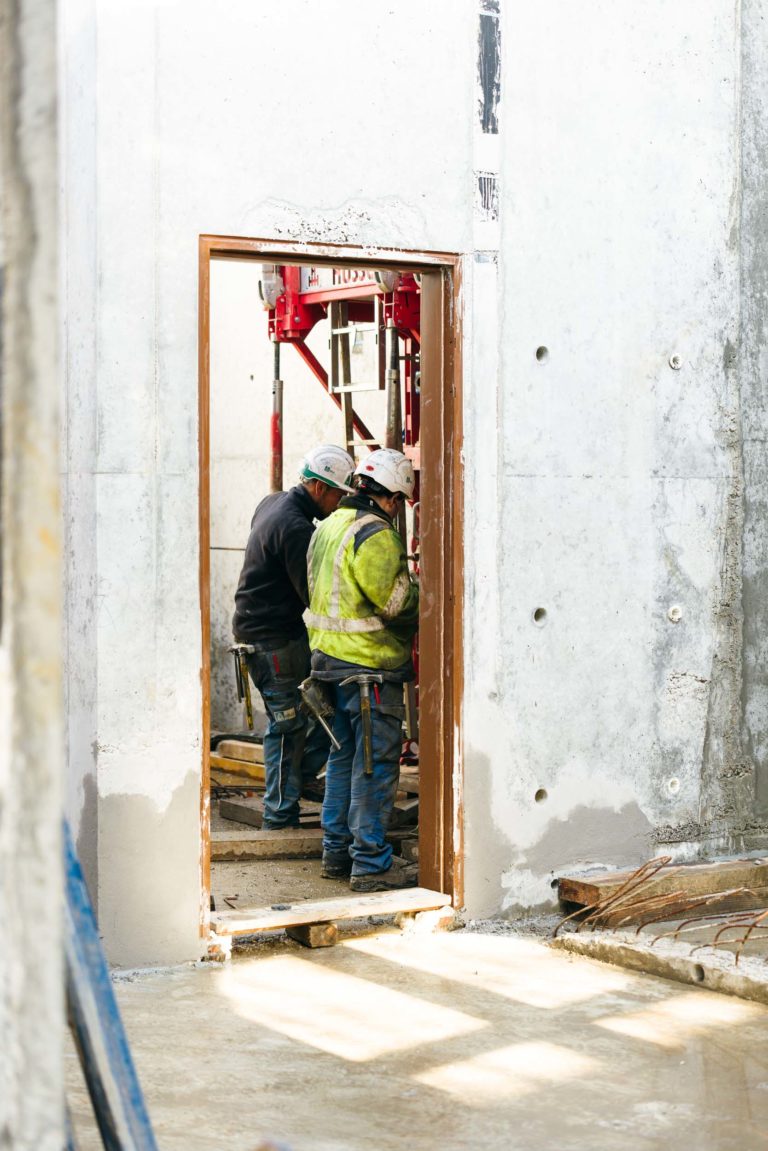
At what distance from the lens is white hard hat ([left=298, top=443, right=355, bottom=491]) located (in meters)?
8.88

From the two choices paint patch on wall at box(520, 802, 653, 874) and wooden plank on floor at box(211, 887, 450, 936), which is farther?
paint patch on wall at box(520, 802, 653, 874)

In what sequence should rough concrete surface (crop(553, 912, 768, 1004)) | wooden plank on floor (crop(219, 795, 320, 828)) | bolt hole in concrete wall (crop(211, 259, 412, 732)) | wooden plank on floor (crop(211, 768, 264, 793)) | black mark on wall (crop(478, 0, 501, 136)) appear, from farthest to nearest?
1. bolt hole in concrete wall (crop(211, 259, 412, 732))
2. wooden plank on floor (crop(211, 768, 264, 793))
3. wooden plank on floor (crop(219, 795, 320, 828))
4. black mark on wall (crop(478, 0, 501, 136))
5. rough concrete surface (crop(553, 912, 768, 1004))

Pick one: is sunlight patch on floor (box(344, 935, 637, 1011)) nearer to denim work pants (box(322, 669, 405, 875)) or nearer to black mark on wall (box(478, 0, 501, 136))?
denim work pants (box(322, 669, 405, 875))

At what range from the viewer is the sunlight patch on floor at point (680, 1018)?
5566mm

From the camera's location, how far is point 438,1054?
211 inches

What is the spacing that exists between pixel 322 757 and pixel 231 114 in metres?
4.01

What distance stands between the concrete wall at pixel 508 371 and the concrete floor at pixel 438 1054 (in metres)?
0.54

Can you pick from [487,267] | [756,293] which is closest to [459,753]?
[487,267]

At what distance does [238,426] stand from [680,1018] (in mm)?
7615

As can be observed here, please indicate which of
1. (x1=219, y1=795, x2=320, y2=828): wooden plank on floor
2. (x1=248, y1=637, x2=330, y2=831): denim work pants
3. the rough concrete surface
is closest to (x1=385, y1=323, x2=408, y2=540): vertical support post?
(x1=248, y1=637, x2=330, y2=831): denim work pants

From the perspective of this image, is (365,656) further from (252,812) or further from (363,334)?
(363,334)

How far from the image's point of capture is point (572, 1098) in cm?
495

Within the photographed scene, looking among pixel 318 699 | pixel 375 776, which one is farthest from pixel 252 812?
pixel 375 776

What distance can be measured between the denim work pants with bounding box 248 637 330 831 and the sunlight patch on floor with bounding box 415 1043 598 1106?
142 inches
